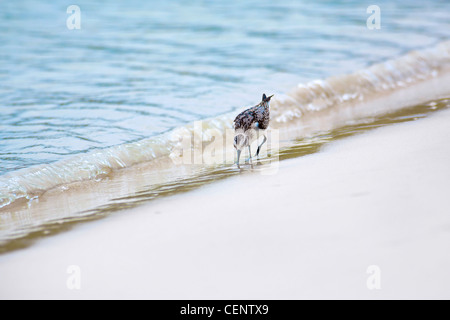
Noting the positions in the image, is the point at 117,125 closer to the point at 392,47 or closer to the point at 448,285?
the point at 448,285

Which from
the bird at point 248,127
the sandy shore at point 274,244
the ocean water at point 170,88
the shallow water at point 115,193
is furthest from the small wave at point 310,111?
the sandy shore at point 274,244

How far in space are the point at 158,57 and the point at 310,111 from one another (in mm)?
2867


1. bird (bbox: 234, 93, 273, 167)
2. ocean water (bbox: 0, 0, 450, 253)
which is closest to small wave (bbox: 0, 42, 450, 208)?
ocean water (bbox: 0, 0, 450, 253)

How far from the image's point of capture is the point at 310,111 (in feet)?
21.3

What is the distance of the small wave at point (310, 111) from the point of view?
4504mm

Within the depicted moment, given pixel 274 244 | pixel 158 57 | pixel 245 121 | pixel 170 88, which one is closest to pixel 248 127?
pixel 245 121

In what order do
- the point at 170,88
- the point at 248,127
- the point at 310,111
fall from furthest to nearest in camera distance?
the point at 170,88
the point at 310,111
the point at 248,127

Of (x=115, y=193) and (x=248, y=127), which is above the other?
(x=248, y=127)

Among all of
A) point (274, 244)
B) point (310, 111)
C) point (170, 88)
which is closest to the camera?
point (274, 244)

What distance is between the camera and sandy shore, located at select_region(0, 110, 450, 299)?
244cm

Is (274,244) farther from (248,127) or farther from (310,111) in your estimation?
(310,111)

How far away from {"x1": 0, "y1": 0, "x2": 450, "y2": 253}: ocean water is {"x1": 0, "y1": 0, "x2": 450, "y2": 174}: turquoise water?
1.0 inches
